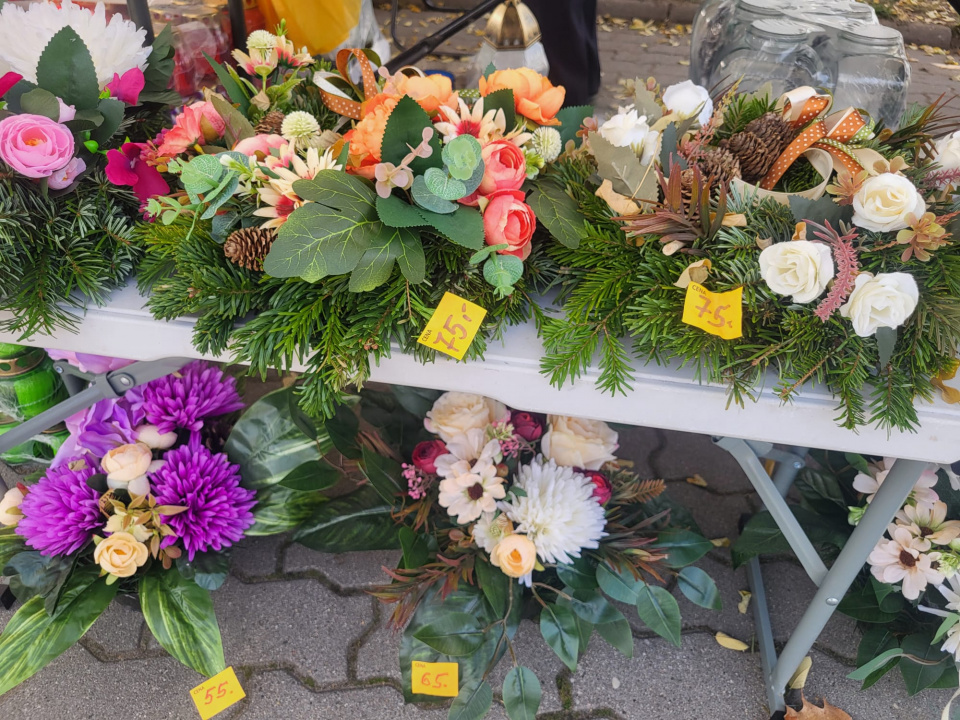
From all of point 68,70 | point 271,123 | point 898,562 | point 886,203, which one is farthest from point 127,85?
point 898,562

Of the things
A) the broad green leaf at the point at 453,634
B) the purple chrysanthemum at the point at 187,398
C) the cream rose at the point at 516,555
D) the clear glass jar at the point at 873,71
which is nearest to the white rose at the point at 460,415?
the cream rose at the point at 516,555

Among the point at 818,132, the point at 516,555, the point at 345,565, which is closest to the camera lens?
the point at 818,132

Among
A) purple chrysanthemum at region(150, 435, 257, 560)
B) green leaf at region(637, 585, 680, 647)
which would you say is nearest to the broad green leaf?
green leaf at region(637, 585, 680, 647)

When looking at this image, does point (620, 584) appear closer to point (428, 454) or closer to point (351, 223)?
point (428, 454)

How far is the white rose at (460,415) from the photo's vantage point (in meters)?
1.10

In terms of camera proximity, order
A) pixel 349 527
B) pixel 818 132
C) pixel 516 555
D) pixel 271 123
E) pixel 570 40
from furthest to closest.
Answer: pixel 570 40 → pixel 349 527 → pixel 516 555 → pixel 271 123 → pixel 818 132

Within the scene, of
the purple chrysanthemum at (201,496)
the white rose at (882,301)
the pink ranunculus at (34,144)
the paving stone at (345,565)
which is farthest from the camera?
the paving stone at (345,565)

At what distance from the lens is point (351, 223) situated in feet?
2.31

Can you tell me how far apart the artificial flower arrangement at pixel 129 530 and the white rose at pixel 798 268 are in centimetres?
93

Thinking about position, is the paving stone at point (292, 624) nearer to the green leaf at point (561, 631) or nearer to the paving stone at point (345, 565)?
the paving stone at point (345, 565)

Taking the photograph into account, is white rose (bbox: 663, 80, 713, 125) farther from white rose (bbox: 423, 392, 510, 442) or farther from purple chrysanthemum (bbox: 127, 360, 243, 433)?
purple chrysanthemum (bbox: 127, 360, 243, 433)

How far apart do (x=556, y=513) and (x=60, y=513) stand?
0.83m

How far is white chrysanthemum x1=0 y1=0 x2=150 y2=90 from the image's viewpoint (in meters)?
0.84

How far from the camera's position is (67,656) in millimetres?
1241
